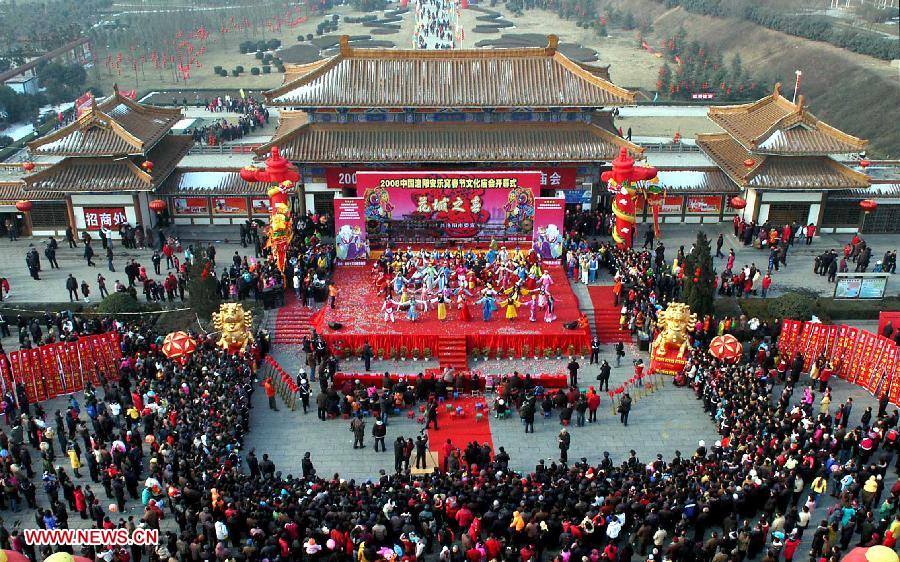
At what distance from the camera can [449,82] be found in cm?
3641

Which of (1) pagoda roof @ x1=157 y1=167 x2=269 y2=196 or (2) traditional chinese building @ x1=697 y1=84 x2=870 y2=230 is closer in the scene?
(2) traditional chinese building @ x1=697 y1=84 x2=870 y2=230

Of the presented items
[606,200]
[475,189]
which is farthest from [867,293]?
[475,189]

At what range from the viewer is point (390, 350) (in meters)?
30.5

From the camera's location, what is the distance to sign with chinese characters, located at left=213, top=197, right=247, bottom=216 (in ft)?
132

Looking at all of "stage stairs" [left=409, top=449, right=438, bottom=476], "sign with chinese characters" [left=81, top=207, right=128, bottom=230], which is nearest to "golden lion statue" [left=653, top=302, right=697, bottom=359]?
"stage stairs" [left=409, top=449, right=438, bottom=476]

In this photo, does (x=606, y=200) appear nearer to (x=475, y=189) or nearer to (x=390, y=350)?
(x=475, y=189)

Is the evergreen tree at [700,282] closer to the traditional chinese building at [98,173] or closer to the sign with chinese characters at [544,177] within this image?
the sign with chinese characters at [544,177]

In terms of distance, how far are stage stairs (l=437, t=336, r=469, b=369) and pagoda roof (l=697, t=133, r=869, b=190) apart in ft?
52.3

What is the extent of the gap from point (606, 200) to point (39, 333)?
948 inches

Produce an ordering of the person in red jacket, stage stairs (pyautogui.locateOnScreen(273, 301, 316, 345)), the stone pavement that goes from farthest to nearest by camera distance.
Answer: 1. the stone pavement
2. the person in red jacket
3. stage stairs (pyautogui.locateOnScreen(273, 301, 316, 345))

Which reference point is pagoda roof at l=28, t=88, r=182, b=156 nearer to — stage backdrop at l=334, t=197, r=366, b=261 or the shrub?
the shrub

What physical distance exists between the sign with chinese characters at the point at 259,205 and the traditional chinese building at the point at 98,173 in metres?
3.93

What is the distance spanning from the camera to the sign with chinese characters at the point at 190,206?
132 feet

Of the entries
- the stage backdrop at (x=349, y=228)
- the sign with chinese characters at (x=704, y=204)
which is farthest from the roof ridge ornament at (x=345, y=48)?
the sign with chinese characters at (x=704, y=204)
